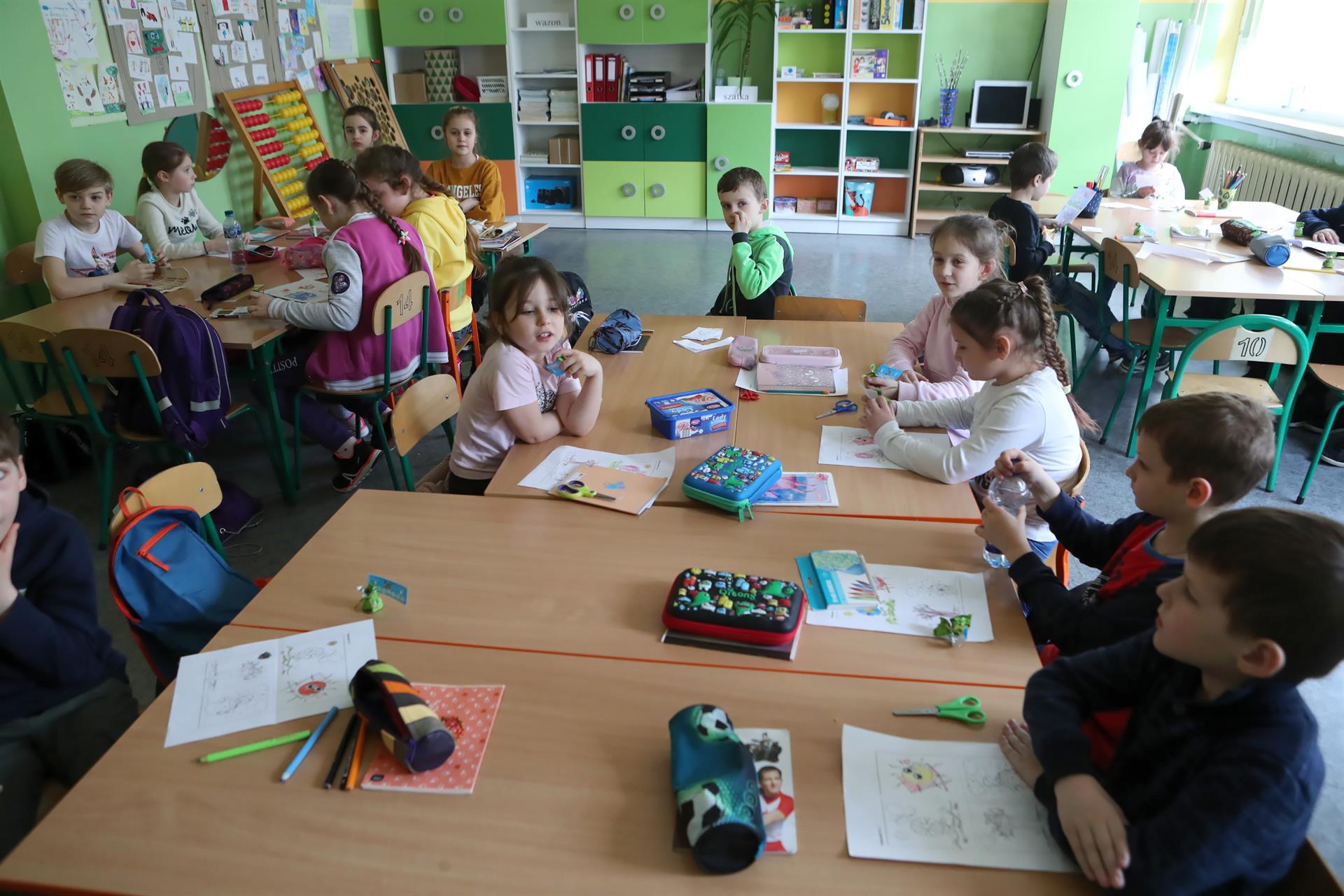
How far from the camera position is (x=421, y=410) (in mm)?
2330

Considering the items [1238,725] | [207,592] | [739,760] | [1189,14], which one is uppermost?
[1189,14]

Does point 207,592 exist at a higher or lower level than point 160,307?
lower

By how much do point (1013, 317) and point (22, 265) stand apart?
12.5ft

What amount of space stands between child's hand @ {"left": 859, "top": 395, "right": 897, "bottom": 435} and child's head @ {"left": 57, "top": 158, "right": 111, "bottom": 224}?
315 centimetres

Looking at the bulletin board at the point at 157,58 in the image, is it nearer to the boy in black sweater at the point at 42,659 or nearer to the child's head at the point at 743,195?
the child's head at the point at 743,195

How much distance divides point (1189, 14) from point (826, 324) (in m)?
5.73

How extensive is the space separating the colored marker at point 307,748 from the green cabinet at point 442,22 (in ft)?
22.4

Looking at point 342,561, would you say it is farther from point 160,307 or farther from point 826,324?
point 826,324

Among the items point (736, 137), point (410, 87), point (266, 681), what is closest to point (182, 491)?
point (266, 681)

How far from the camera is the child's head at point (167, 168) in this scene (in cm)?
389

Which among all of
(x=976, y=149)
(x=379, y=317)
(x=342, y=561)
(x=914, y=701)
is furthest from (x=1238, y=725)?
(x=976, y=149)

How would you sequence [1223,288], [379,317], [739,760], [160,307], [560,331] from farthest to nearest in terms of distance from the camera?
1. [1223,288]
2. [379,317]
3. [160,307]
4. [560,331]
5. [739,760]

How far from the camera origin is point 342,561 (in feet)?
5.28

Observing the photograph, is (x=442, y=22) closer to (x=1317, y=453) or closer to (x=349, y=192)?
(x=349, y=192)
